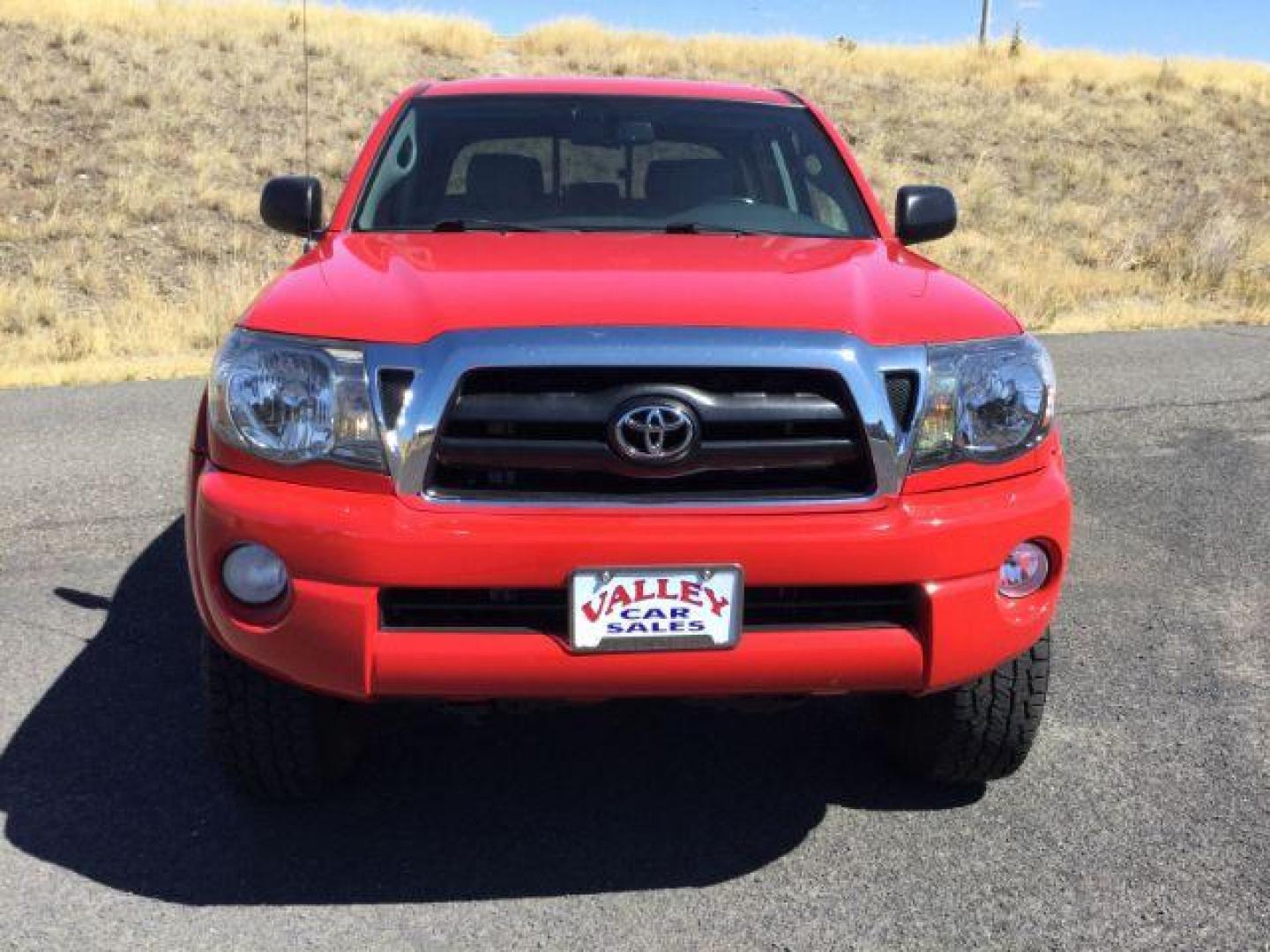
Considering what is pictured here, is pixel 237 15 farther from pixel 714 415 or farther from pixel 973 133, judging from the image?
pixel 714 415

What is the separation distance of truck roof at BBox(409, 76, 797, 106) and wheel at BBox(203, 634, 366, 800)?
224 cm

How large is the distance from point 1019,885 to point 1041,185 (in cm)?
2324

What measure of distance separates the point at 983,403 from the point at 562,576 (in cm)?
93

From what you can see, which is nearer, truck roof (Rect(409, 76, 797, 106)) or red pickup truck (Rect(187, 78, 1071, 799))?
red pickup truck (Rect(187, 78, 1071, 799))

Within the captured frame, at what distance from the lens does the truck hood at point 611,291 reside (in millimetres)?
2654

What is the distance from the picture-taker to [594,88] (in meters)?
4.48

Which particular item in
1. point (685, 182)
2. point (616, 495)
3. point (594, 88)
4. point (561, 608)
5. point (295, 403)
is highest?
point (594, 88)

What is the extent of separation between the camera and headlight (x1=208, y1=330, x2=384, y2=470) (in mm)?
2592

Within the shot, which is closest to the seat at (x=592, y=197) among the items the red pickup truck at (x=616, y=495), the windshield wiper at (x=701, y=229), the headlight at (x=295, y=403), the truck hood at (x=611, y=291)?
the windshield wiper at (x=701, y=229)

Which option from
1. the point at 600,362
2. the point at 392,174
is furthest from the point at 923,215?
the point at 600,362

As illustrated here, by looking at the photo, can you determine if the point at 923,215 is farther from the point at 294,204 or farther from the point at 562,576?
the point at 562,576

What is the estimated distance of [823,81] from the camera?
1136 inches

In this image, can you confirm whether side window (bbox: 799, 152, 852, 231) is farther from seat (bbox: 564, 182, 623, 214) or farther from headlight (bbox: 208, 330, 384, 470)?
headlight (bbox: 208, 330, 384, 470)

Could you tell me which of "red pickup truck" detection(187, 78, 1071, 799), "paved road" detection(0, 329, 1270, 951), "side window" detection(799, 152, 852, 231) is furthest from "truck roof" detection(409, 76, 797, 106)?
"paved road" detection(0, 329, 1270, 951)
